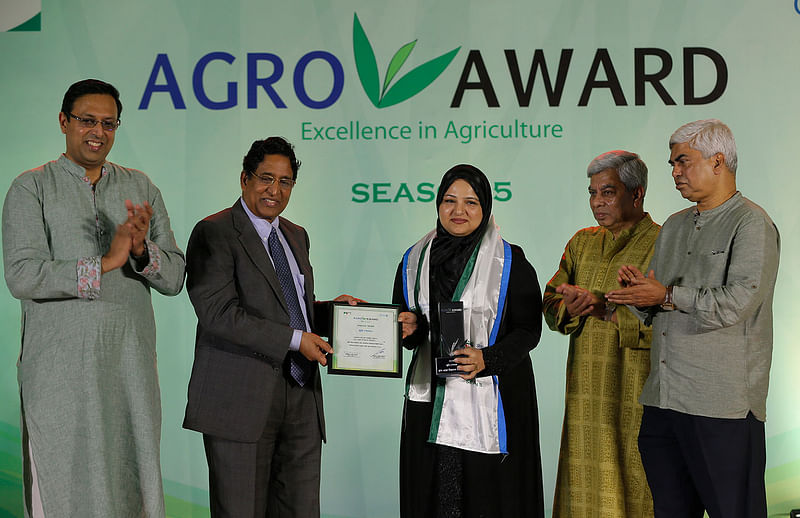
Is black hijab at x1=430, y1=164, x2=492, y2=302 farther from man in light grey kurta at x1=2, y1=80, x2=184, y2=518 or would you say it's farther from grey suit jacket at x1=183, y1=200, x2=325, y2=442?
man in light grey kurta at x1=2, y1=80, x2=184, y2=518

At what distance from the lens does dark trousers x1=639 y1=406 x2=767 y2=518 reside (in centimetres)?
306

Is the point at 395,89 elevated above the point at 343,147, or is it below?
above

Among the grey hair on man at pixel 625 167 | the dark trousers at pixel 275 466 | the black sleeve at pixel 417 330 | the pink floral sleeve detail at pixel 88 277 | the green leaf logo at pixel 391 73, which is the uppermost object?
the green leaf logo at pixel 391 73

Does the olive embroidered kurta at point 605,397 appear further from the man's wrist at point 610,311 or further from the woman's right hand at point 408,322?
the woman's right hand at point 408,322

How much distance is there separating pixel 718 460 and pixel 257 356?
1.95 meters

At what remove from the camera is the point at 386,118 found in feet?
16.0

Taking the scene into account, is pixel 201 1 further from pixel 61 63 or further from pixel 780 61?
pixel 780 61

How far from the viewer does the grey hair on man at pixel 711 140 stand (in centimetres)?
317

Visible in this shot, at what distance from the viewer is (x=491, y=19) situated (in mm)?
4781

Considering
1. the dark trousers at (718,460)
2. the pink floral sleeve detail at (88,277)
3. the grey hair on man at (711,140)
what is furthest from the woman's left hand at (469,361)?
the pink floral sleeve detail at (88,277)

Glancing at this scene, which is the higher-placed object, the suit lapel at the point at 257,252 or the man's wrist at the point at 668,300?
the suit lapel at the point at 257,252

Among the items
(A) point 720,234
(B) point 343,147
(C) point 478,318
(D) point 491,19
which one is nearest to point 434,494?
(C) point 478,318

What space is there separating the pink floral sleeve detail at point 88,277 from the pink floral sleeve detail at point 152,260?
0.58 ft

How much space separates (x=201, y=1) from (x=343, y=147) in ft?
4.31
